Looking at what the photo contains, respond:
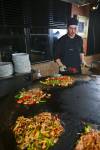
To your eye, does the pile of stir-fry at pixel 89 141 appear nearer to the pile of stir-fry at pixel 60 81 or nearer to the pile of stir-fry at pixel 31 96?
the pile of stir-fry at pixel 31 96

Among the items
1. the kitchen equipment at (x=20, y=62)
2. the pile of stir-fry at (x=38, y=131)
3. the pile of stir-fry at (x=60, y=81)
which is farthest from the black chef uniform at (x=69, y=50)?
the pile of stir-fry at (x=38, y=131)

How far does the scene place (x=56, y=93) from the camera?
2.31 meters

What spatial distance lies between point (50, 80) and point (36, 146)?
1.49 m

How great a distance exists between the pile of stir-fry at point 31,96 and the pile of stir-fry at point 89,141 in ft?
2.66

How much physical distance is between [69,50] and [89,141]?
2.66 m

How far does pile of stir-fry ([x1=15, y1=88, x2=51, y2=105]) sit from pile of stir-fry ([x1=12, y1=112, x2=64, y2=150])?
0.38 meters

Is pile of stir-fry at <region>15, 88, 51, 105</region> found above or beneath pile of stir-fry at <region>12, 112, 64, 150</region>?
above

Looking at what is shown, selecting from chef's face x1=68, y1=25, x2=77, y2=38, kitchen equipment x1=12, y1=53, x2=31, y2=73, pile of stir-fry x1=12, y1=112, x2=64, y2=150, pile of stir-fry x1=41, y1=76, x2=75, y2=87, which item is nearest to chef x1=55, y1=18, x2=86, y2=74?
chef's face x1=68, y1=25, x2=77, y2=38

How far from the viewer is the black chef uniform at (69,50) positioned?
380cm

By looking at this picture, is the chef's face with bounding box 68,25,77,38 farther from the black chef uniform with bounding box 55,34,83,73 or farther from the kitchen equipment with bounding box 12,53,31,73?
the kitchen equipment with bounding box 12,53,31,73

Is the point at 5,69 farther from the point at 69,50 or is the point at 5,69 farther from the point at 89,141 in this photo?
the point at 89,141

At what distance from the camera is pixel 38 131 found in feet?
4.95

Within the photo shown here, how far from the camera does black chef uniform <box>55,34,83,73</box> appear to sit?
3.80 meters

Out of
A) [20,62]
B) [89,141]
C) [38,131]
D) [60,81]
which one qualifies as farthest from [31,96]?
[20,62]
